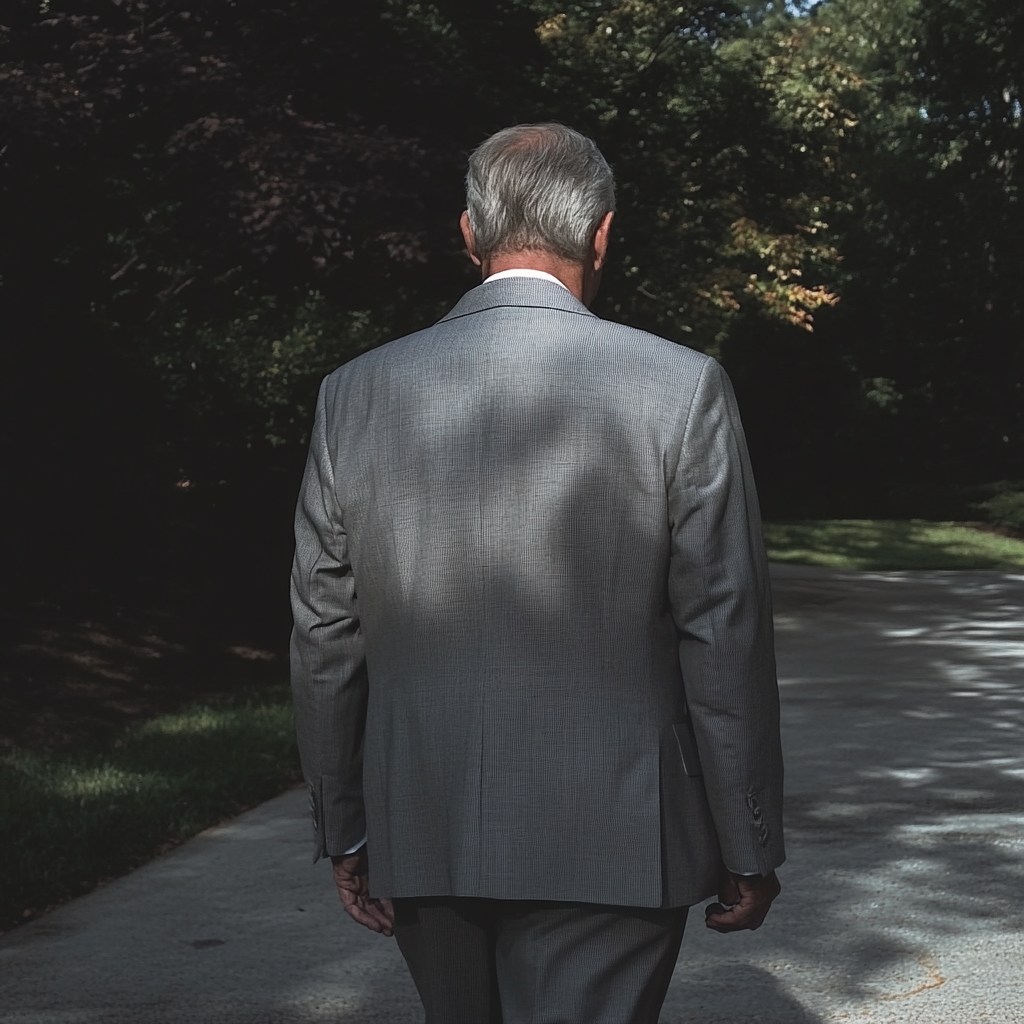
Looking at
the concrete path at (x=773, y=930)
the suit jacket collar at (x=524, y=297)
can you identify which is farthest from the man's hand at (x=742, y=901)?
the concrete path at (x=773, y=930)

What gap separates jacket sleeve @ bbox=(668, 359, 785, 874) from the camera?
7.70 feet

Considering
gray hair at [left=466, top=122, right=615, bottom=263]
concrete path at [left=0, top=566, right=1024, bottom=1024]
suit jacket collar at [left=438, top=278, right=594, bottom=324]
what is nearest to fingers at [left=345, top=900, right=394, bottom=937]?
suit jacket collar at [left=438, top=278, right=594, bottom=324]

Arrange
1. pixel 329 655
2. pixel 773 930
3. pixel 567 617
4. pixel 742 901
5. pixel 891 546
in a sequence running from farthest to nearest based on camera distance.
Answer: pixel 891 546 → pixel 773 930 → pixel 329 655 → pixel 742 901 → pixel 567 617

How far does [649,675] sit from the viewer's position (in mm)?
2363

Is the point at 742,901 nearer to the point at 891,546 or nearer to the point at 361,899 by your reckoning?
the point at 361,899

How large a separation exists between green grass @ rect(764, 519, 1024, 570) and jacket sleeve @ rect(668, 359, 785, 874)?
65.6 ft

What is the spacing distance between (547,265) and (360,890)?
1.05 m

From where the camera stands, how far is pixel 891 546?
25344 millimetres

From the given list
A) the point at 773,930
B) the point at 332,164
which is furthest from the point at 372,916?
the point at 332,164

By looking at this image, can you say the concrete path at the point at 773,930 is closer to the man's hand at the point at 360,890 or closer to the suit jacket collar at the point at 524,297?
the man's hand at the point at 360,890

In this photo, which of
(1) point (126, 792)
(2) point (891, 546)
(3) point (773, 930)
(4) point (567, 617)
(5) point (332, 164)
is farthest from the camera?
(2) point (891, 546)

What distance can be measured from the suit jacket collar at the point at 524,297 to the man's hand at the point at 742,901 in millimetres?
881

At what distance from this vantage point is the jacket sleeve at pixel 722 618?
2.35 metres

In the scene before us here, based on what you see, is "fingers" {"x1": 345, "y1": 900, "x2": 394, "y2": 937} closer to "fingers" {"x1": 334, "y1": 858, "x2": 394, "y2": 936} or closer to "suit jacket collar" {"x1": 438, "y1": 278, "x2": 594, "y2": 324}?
"fingers" {"x1": 334, "y1": 858, "x2": 394, "y2": 936}
